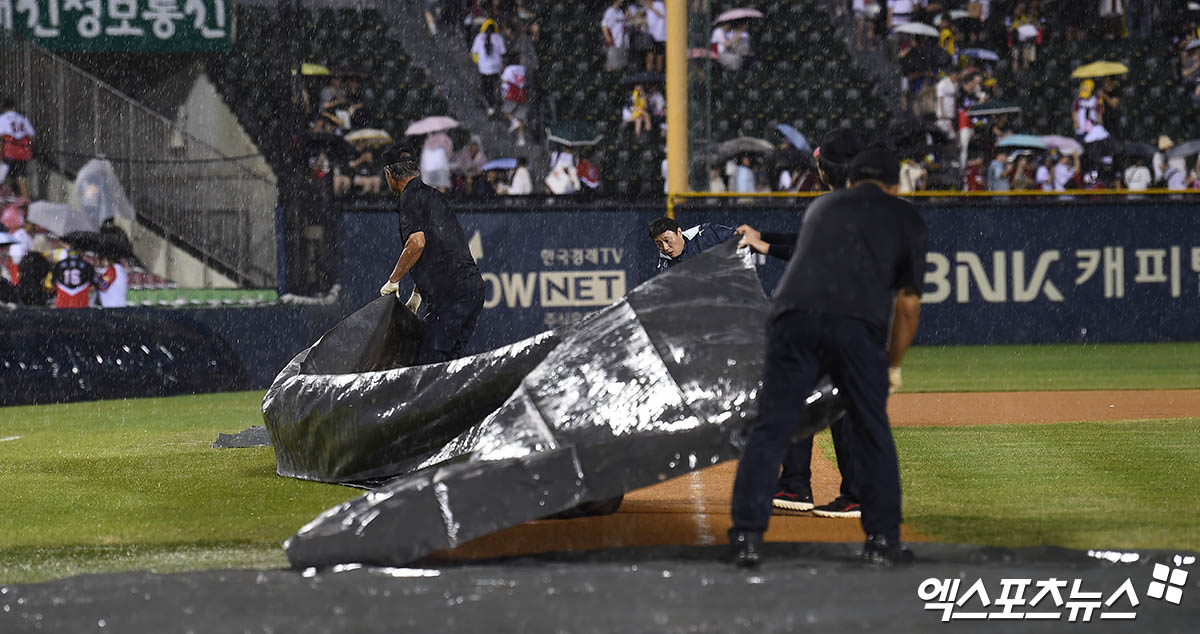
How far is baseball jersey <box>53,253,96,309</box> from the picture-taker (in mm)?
15281

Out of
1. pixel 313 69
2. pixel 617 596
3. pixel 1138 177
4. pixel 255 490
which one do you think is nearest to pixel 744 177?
pixel 1138 177

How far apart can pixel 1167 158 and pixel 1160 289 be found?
11.1 ft

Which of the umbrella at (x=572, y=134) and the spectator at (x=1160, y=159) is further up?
the umbrella at (x=572, y=134)

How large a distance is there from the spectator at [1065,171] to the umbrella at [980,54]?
2.93 meters

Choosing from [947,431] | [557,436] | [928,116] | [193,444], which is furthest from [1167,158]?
[557,436]

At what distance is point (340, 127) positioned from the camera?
2141 centimetres

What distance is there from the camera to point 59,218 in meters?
16.9

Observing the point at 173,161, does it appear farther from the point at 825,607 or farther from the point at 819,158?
the point at 825,607

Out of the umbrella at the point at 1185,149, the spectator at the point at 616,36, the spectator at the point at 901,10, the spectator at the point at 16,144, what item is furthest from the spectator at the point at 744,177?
the spectator at the point at 16,144

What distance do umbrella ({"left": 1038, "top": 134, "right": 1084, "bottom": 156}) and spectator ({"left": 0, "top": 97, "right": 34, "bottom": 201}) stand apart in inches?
540

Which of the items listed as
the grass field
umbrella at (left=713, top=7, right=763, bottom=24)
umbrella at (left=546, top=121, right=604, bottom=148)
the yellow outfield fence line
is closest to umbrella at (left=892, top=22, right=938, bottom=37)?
umbrella at (left=713, top=7, right=763, bottom=24)

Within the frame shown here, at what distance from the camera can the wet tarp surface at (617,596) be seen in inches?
173

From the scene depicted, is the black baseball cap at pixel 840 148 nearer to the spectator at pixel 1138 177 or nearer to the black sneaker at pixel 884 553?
the black sneaker at pixel 884 553

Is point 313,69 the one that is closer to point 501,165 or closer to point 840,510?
point 501,165
